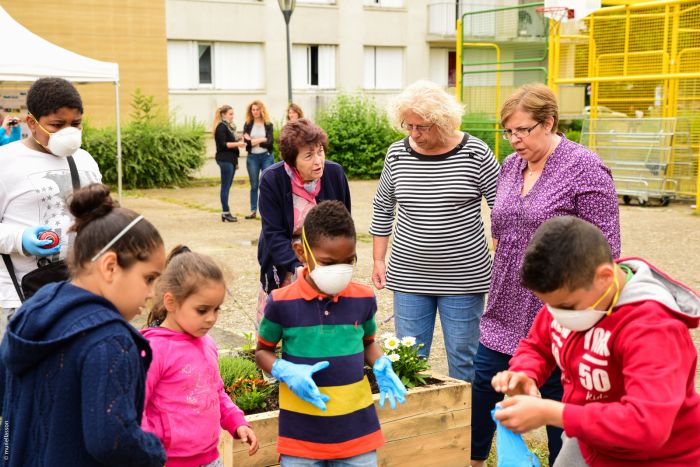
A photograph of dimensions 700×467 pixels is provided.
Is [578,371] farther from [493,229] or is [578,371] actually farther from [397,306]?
[397,306]

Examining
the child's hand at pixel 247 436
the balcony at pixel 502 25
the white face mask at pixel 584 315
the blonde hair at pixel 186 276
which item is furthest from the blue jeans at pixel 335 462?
the balcony at pixel 502 25

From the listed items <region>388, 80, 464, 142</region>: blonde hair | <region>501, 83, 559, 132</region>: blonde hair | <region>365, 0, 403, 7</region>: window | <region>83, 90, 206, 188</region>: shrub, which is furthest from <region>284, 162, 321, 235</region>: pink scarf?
<region>365, 0, 403, 7</region>: window

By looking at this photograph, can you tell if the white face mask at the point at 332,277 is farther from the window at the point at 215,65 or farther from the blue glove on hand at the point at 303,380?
the window at the point at 215,65

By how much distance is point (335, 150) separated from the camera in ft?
70.9

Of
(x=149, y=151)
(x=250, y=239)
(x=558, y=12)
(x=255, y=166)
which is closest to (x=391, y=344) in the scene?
(x=250, y=239)

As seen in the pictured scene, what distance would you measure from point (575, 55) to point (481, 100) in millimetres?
4293

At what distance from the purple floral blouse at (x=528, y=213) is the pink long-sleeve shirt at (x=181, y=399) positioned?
4.87 feet

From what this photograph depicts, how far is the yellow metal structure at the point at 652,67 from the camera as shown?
14.7 metres

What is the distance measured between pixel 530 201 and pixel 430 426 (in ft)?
3.88

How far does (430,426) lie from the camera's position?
4074 mm

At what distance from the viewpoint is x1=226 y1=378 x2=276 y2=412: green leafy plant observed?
3.95m

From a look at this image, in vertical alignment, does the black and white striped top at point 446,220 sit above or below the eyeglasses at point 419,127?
below

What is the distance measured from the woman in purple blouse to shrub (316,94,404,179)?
17.5 meters

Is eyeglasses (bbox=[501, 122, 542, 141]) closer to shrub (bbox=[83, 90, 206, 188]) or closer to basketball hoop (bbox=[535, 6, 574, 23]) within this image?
basketball hoop (bbox=[535, 6, 574, 23])
